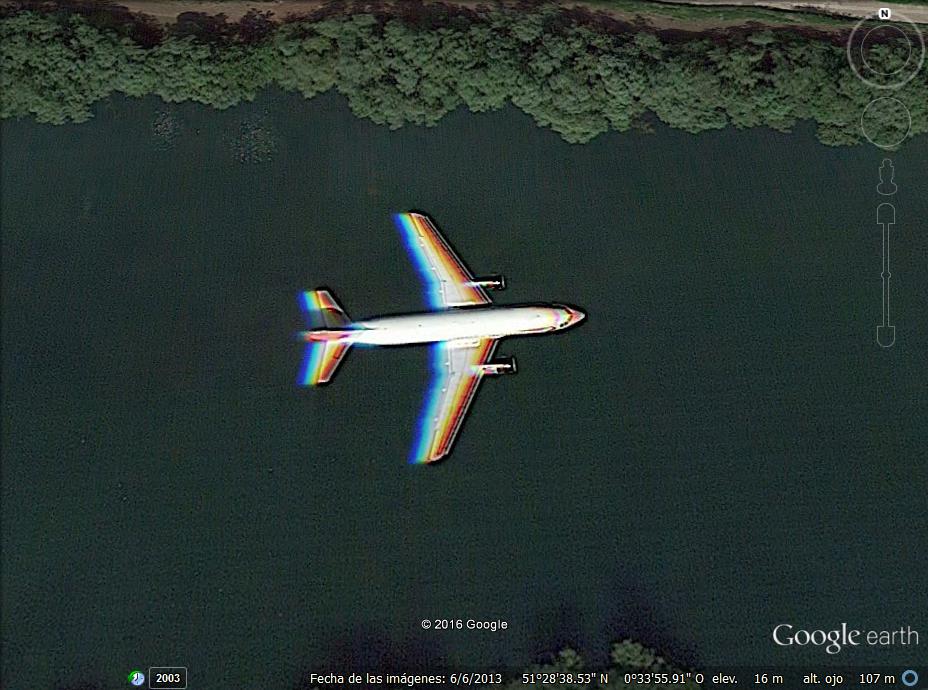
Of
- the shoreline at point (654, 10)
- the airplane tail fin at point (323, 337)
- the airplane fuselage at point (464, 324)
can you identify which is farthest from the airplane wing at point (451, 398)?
the shoreline at point (654, 10)

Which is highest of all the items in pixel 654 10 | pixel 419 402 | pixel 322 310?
pixel 654 10

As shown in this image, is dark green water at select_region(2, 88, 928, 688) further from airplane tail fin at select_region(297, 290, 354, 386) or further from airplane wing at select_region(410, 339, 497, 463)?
airplane tail fin at select_region(297, 290, 354, 386)

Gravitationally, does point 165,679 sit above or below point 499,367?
below

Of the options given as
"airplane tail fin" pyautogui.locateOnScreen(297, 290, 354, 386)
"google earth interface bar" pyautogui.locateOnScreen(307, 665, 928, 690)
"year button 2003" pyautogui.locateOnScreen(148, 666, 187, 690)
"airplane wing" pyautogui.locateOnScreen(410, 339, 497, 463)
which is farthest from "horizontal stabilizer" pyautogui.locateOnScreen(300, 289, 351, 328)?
"year button 2003" pyautogui.locateOnScreen(148, 666, 187, 690)

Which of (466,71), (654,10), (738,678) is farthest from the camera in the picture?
(654,10)

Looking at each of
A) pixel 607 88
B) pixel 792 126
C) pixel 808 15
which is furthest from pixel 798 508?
pixel 808 15

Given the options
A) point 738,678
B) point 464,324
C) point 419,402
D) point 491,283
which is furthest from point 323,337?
point 738,678

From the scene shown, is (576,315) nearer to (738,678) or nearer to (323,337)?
(323,337)
